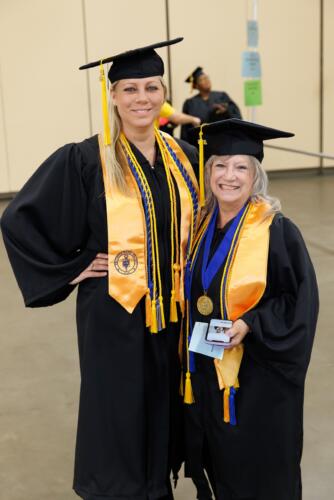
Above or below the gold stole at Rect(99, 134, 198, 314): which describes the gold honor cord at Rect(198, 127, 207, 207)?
above

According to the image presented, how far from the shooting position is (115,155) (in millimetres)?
2303

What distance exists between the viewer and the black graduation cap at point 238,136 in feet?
7.20

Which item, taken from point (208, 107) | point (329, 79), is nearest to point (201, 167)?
point (208, 107)

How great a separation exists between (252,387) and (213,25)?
28.2 ft

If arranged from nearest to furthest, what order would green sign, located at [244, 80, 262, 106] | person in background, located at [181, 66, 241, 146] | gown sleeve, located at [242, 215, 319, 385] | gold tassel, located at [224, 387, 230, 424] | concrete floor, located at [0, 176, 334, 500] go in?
gown sleeve, located at [242, 215, 319, 385]
gold tassel, located at [224, 387, 230, 424]
concrete floor, located at [0, 176, 334, 500]
green sign, located at [244, 80, 262, 106]
person in background, located at [181, 66, 241, 146]

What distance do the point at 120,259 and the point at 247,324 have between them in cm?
47

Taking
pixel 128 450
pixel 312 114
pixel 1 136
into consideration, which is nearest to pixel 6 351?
pixel 128 450

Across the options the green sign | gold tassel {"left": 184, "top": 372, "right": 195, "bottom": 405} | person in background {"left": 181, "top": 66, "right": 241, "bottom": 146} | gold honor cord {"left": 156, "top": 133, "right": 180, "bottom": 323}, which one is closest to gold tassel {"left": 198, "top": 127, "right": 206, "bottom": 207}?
gold honor cord {"left": 156, "top": 133, "right": 180, "bottom": 323}

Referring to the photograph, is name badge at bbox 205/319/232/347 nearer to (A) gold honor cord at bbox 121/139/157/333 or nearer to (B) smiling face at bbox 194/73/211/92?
(A) gold honor cord at bbox 121/139/157/333

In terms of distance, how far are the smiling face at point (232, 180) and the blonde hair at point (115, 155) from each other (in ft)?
0.96

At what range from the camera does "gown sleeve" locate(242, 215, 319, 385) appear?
7.03ft

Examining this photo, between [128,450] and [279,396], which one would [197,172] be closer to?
[279,396]

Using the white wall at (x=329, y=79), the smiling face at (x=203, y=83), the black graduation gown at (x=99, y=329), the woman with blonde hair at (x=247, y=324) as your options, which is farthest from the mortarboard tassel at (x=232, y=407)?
the white wall at (x=329, y=79)

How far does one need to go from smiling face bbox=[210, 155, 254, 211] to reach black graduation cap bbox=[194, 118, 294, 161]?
25 millimetres
